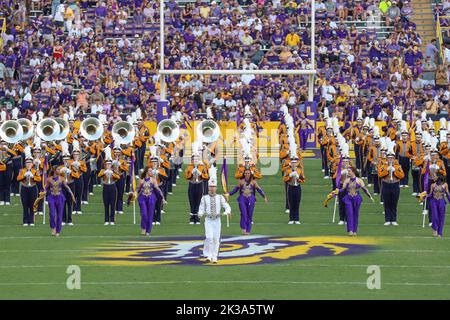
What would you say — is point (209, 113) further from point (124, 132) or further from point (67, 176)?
point (67, 176)

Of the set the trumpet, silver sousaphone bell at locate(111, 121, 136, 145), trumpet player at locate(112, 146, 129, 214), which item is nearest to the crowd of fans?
the trumpet

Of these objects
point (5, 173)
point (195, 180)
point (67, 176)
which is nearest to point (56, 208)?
point (67, 176)

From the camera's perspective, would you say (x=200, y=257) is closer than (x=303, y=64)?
Yes

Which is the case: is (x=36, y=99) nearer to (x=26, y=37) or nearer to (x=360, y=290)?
(x=26, y=37)

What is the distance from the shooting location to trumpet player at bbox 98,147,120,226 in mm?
26828

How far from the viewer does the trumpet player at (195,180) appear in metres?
26.8

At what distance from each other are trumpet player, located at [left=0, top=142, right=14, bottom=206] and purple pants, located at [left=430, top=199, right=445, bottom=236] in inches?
320

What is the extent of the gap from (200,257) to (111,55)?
47.2ft

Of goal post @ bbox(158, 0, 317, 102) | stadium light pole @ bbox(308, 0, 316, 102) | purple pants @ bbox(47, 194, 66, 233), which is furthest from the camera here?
stadium light pole @ bbox(308, 0, 316, 102)

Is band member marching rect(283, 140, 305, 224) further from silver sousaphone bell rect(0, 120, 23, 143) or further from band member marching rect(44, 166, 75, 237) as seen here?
silver sousaphone bell rect(0, 120, 23, 143)

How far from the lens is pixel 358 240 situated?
24.8 m

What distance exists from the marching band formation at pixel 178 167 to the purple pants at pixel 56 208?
0.05 feet

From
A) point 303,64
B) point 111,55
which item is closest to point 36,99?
point 111,55

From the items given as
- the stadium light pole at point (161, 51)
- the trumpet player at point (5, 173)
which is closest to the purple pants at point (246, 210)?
the trumpet player at point (5, 173)
